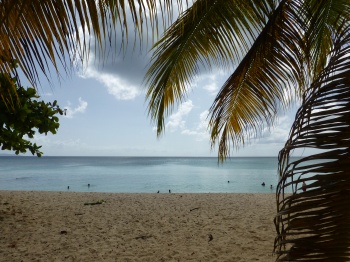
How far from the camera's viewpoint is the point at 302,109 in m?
1.38

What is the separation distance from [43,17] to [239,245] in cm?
440

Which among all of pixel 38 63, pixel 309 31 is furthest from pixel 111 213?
pixel 38 63

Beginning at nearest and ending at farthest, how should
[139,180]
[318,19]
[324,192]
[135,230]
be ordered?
[324,192] < [318,19] < [135,230] < [139,180]

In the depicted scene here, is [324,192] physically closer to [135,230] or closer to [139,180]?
[135,230]

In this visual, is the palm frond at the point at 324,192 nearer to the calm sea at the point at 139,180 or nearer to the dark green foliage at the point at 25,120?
the calm sea at the point at 139,180

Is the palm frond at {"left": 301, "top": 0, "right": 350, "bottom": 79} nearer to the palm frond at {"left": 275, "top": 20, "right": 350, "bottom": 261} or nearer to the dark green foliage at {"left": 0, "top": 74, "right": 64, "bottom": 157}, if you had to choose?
the palm frond at {"left": 275, "top": 20, "right": 350, "bottom": 261}

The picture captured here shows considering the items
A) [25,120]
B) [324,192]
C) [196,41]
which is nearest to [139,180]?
[25,120]

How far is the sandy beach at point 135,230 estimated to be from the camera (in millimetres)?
4613

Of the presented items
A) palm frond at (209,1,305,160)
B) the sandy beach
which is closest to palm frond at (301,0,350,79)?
palm frond at (209,1,305,160)

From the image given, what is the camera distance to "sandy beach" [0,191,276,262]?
4613 mm

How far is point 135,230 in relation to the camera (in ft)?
19.4

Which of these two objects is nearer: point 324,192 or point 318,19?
point 324,192

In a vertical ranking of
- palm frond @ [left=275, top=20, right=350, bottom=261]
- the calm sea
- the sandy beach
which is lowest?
the calm sea

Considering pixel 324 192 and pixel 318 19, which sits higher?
pixel 318 19
